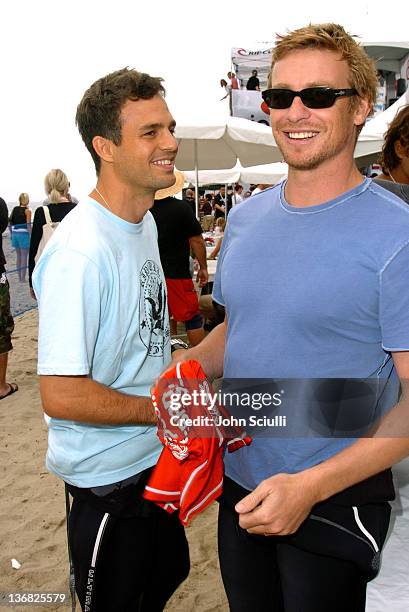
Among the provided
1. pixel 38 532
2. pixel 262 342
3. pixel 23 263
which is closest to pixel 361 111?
pixel 262 342

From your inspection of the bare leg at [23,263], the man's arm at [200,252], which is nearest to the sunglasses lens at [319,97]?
the man's arm at [200,252]

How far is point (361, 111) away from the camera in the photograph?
1324 millimetres

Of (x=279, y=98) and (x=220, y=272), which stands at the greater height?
(x=279, y=98)

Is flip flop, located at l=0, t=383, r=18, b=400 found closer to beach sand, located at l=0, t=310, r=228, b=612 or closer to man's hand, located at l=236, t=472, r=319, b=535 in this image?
beach sand, located at l=0, t=310, r=228, b=612

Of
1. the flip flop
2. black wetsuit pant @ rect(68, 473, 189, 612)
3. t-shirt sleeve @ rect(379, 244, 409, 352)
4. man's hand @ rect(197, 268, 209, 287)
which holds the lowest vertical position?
the flip flop

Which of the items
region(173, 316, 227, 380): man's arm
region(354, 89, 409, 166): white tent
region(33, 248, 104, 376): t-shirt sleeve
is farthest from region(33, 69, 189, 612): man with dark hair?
region(354, 89, 409, 166): white tent

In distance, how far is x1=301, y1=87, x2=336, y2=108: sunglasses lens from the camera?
1257 millimetres

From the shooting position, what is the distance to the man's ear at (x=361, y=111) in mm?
1313

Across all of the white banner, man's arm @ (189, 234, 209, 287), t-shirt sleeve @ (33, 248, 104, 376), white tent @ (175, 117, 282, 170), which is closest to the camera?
t-shirt sleeve @ (33, 248, 104, 376)

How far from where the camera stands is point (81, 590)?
160 centimetres

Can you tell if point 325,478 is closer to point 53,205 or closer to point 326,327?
point 326,327

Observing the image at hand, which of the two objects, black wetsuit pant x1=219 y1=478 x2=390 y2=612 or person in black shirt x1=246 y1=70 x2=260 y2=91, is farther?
person in black shirt x1=246 y1=70 x2=260 y2=91

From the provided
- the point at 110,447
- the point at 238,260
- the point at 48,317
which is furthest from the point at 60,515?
the point at 238,260

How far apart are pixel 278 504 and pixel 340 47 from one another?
3.45ft
